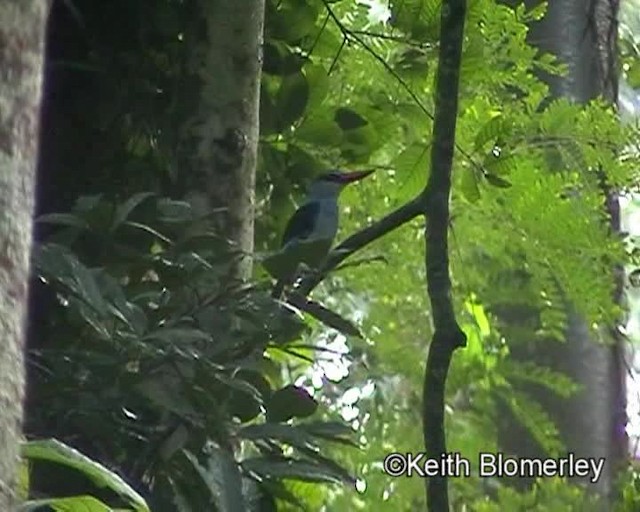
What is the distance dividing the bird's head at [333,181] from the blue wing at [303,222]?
0.04 m

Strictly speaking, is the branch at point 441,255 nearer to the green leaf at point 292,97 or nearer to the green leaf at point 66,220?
the green leaf at point 66,220

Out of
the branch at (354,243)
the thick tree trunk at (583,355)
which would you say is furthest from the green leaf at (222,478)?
the thick tree trunk at (583,355)

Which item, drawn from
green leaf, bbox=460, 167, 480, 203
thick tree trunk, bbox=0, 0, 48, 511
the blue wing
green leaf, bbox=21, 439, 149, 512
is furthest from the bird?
thick tree trunk, bbox=0, 0, 48, 511

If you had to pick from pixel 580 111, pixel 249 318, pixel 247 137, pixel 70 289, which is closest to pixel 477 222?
pixel 580 111

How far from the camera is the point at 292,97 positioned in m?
1.58

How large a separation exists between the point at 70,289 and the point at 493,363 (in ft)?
2.48

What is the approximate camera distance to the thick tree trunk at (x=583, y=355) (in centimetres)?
180

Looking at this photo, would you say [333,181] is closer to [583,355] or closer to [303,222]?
[303,222]

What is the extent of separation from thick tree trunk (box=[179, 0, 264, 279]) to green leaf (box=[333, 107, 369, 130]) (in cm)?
25

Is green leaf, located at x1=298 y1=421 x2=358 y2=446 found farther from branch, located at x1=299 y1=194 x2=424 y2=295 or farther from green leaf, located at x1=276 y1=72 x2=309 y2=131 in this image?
green leaf, located at x1=276 y1=72 x2=309 y2=131

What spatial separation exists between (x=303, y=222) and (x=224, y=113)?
0.69ft

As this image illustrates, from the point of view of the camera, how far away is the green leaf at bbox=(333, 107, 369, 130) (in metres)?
1.62

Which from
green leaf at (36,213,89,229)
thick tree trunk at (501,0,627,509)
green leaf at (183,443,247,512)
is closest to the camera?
green leaf at (183,443,247,512)

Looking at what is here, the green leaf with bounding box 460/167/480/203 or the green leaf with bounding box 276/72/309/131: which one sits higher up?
the green leaf with bounding box 276/72/309/131
